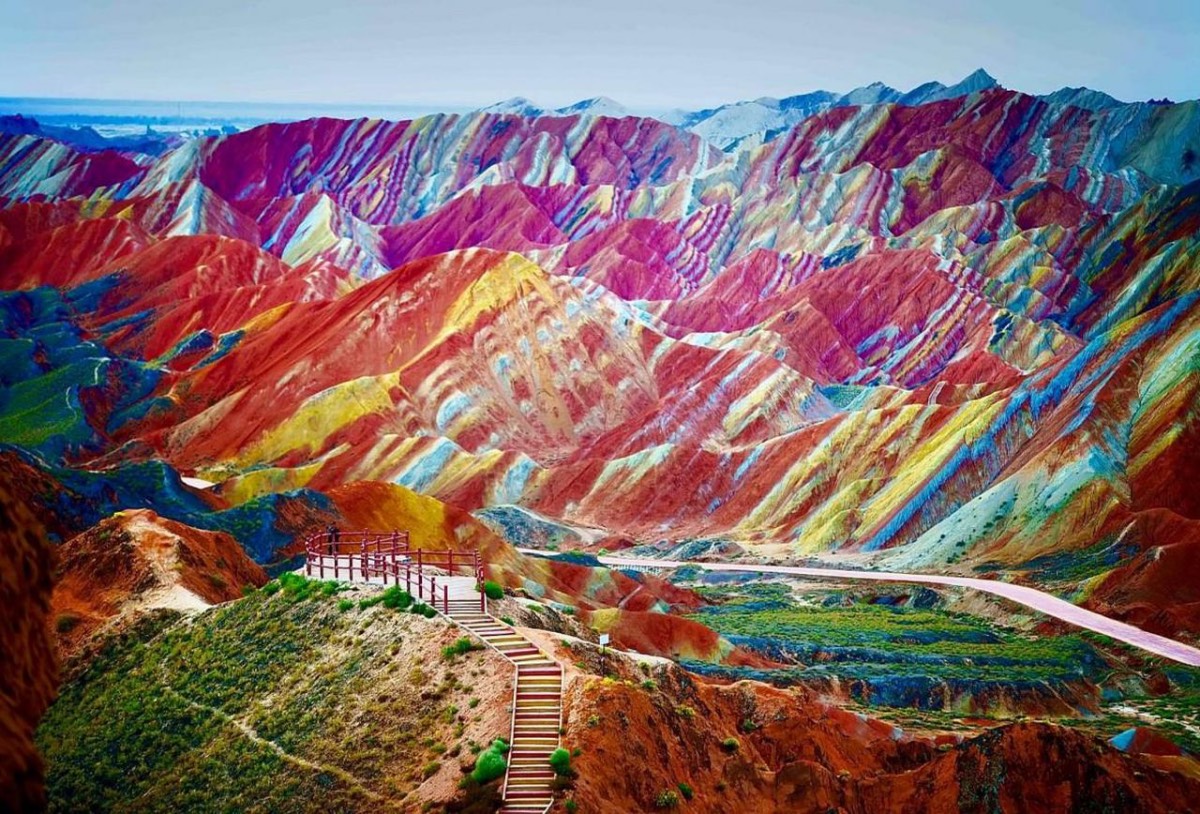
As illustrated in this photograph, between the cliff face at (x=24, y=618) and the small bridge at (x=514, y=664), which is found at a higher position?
the cliff face at (x=24, y=618)

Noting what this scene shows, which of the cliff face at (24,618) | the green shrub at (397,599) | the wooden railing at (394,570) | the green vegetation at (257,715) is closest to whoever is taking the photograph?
the cliff face at (24,618)

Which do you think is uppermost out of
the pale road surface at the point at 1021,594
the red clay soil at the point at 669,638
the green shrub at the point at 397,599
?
the green shrub at the point at 397,599

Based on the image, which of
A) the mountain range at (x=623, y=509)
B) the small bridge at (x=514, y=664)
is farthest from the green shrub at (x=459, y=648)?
the mountain range at (x=623, y=509)

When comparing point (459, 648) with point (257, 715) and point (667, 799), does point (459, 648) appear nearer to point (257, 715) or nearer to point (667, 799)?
point (257, 715)

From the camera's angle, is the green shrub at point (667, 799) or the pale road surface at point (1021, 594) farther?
the pale road surface at point (1021, 594)

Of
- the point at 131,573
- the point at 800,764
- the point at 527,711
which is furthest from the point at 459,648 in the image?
the point at 131,573

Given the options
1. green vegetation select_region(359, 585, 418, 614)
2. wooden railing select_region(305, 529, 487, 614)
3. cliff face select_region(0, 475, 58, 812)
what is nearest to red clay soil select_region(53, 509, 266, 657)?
wooden railing select_region(305, 529, 487, 614)

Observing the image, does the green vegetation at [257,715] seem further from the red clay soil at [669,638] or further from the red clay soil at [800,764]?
the red clay soil at [669,638]
